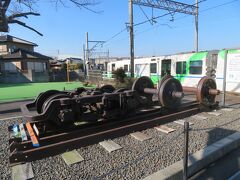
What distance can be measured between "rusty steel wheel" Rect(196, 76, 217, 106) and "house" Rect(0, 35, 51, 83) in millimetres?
25244

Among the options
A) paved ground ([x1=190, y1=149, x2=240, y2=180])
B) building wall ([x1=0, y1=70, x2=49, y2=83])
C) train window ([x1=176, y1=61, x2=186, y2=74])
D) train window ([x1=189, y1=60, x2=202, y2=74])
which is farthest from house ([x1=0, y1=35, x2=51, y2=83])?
paved ground ([x1=190, y1=149, x2=240, y2=180])

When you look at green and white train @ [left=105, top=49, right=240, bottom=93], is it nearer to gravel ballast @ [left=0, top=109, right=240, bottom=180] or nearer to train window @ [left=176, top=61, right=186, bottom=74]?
train window @ [left=176, top=61, right=186, bottom=74]

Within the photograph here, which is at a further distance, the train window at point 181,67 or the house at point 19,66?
the house at point 19,66

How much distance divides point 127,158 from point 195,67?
1177cm

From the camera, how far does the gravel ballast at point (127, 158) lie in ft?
10.4

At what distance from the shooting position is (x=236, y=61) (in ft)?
38.4

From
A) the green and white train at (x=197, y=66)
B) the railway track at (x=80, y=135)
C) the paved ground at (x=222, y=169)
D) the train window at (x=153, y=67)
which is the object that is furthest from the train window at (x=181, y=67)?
the paved ground at (x=222, y=169)

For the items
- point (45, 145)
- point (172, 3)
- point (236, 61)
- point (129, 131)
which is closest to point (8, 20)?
point (45, 145)

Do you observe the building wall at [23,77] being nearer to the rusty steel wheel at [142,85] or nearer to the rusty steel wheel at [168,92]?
the rusty steel wheel at [142,85]

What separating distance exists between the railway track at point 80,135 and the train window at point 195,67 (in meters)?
8.26

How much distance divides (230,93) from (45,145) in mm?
11600

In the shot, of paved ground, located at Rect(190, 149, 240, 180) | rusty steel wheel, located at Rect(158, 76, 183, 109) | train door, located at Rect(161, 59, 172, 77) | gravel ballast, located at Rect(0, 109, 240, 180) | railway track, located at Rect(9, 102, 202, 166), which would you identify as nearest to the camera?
gravel ballast, located at Rect(0, 109, 240, 180)

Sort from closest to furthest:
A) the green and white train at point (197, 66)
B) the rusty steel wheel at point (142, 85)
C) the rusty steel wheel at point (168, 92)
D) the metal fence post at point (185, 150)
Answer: the metal fence post at point (185, 150) → the rusty steel wheel at point (168, 92) → the rusty steel wheel at point (142, 85) → the green and white train at point (197, 66)

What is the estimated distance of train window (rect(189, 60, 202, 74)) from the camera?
1358 cm
